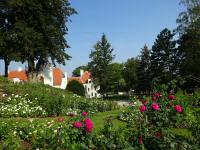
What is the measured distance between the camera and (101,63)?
72.5 metres

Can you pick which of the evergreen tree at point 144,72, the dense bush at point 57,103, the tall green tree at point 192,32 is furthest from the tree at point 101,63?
the dense bush at point 57,103

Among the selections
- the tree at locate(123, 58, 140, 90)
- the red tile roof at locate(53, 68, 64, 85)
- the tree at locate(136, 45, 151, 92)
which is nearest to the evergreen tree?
the tree at locate(136, 45, 151, 92)

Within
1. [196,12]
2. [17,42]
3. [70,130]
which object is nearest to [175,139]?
[70,130]

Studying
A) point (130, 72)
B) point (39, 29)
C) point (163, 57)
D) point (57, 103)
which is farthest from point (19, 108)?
point (130, 72)

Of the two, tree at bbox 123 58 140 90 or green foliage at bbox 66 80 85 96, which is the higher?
tree at bbox 123 58 140 90

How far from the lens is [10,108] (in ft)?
62.6

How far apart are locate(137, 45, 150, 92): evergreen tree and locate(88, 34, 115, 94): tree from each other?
5.92m

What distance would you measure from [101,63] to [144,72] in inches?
354

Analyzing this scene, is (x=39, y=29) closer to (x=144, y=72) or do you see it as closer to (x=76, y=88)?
(x=76, y=88)

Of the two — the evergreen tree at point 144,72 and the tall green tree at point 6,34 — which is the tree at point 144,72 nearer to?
the evergreen tree at point 144,72

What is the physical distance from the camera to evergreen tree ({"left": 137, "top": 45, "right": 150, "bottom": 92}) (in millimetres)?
65188

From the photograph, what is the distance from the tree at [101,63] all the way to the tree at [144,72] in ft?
19.5

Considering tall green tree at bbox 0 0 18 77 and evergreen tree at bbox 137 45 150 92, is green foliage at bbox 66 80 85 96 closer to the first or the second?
tall green tree at bbox 0 0 18 77

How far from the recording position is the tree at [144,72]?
2566 inches
